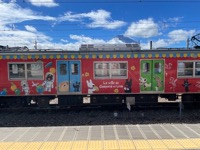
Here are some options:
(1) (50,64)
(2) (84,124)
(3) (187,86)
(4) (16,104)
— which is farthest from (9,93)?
(3) (187,86)

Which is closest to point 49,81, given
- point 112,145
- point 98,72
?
point 98,72

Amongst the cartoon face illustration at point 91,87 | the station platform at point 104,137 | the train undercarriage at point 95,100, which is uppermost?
the cartoon face illustration at point 91,87

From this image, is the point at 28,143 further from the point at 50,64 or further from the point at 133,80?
the point at 133,80

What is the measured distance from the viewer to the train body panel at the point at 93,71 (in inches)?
433

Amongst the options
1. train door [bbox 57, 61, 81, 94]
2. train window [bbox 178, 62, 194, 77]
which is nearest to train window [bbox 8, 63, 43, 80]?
train door [bbox 57, 61, 81, 94]

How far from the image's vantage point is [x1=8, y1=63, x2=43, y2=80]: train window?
36.2 feet

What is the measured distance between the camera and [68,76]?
1107cm

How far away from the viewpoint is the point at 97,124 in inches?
337

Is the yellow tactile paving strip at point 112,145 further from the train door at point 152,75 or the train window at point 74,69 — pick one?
the train window at point 74,69

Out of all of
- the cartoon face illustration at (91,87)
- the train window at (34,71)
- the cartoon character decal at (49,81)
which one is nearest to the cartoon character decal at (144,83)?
the cartoon face illustration at (91,87)

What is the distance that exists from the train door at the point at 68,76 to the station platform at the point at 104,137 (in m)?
3.26

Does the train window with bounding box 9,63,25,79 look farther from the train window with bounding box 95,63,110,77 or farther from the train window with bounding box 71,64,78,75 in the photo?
the train window with bounding box 95,63,110,77

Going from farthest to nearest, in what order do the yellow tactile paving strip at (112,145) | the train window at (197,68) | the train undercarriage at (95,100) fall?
the train undercarriage at (95,100)
the train window at (197,68)
the yellow tactile paving strip at (112,145)

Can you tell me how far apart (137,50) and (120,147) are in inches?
242
